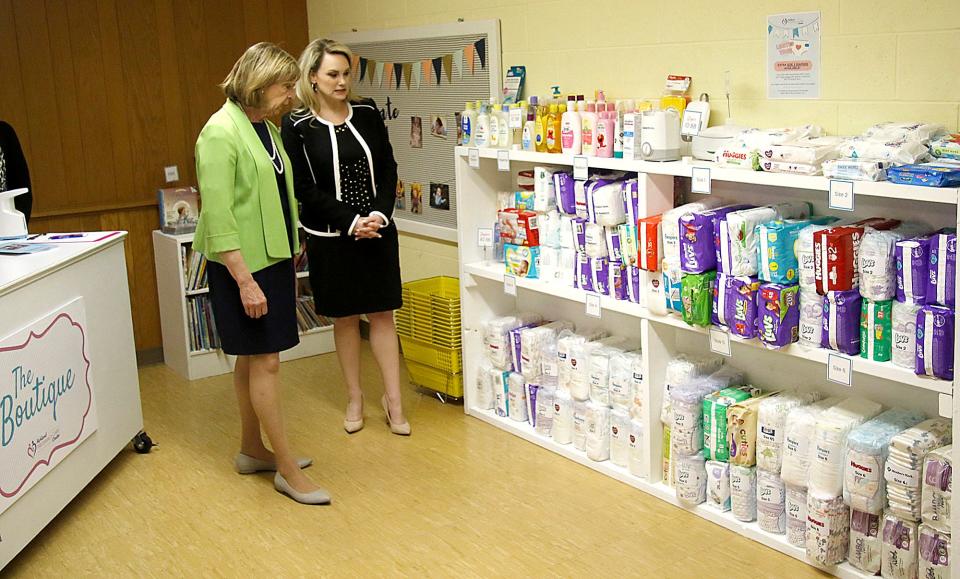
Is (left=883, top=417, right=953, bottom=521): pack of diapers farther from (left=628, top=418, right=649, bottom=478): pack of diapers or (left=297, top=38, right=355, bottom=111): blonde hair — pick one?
(left=297, top=38, right=355, bottom=111): blonde hair

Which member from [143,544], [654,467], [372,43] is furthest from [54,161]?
[654,467]

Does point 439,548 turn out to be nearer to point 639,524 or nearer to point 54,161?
point 639,524

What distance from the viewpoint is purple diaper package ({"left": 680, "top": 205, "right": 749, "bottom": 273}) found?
310cm

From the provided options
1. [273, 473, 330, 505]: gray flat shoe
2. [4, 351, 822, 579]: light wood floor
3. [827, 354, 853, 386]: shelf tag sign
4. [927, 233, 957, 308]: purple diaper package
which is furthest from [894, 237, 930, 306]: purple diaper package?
[273, 473, 330, 505]: gray flat shoe

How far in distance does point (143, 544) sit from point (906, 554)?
2.35m

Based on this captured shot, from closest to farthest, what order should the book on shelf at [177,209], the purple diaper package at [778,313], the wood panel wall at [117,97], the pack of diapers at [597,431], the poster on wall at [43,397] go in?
the purple diaper package at [778,313] < the poster on wall at [43,397] < the pack of diapers at [597,431] < the wood panel wall at [117,97] < the book on shelf at [177,209]

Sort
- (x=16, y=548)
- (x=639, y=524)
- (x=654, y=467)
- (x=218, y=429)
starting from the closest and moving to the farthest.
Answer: (x=16, y=548) < (x=639, y=524) < (x=654, y=467) < (x=218, y=429)

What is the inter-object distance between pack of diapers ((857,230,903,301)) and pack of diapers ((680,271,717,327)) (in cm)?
52

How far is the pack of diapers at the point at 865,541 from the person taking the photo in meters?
2.82

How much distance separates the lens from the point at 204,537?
335 centimetres

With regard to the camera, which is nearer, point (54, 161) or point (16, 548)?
point (16, 548)

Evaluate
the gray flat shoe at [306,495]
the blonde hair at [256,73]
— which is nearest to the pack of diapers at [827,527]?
the gray flat shoe at [306,495]

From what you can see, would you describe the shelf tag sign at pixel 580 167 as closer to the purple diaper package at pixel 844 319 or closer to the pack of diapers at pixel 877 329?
the purple diaper package at pixel 844 319

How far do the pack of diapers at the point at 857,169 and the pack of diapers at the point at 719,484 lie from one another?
100 cm
